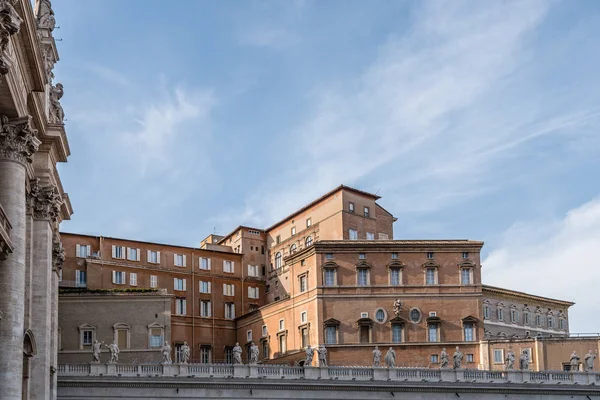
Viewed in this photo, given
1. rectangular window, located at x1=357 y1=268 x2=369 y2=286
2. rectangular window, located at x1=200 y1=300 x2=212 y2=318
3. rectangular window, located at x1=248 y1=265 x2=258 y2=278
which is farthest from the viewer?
rectangular window, located at x1=248 y1=265 x2=258 y2=278

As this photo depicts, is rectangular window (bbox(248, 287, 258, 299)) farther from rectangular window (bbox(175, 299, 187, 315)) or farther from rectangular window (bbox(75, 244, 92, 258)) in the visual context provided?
rectangular window (bbox(75, 244, 92, 258))

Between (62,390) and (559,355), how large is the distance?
41.2 metres

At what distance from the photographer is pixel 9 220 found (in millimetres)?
34281

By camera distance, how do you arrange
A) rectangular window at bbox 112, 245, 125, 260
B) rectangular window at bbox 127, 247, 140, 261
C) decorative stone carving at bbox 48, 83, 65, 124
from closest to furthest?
decorative stone carving at bbox 48, 83, 65, 124 < rectangular window at bbox 112, 245, 125, 260 < rectangular window at bbox 127, 247, 140, 261

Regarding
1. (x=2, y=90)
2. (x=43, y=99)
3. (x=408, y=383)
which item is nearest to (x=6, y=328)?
(x=2, y=90)

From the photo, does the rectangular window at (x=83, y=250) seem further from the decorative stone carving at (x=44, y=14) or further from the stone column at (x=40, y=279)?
the stone column at (x=40, y=279)

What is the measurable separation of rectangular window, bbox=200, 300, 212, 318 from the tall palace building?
106mm

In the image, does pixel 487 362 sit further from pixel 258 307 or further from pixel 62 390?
pixel 62 390

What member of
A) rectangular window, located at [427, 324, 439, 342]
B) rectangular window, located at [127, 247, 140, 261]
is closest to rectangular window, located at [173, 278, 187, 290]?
rectangular window, located at [127, 247, 140, 261]

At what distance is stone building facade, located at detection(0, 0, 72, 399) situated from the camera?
32.8 meters

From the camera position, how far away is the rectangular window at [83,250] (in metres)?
92.8

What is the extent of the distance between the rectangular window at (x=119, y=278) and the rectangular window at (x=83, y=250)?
110 inches

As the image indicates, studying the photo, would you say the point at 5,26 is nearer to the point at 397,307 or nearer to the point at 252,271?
the point at 397,307

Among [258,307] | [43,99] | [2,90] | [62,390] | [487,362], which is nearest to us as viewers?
[2,90]
